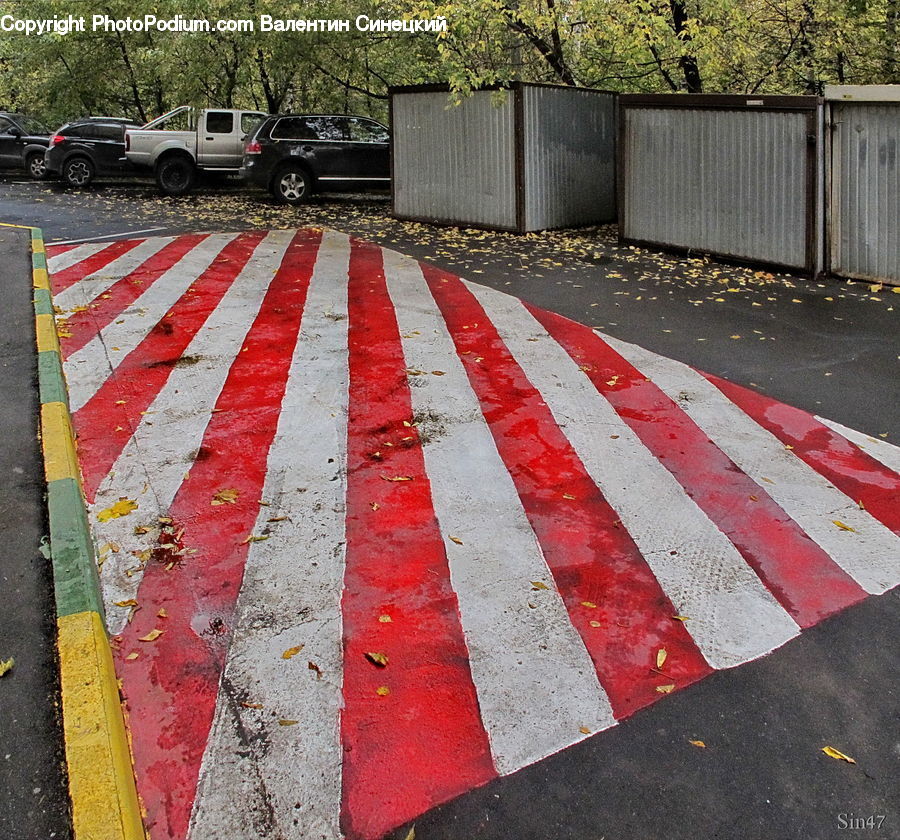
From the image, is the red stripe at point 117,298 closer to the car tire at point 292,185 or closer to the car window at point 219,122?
the car tire at point 292,185

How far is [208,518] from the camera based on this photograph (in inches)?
218

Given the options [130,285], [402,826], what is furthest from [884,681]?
[130,285]

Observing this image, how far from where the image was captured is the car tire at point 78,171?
23906mm

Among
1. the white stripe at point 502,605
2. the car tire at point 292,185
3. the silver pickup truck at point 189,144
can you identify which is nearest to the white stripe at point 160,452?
the white stripe at point 502,605

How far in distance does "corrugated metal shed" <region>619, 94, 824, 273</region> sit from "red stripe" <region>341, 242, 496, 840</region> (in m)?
7.55

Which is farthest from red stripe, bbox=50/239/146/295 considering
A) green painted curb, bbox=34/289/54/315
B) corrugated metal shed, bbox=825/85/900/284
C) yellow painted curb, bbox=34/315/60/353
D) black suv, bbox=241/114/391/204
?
corrugated metal shed, bbox=825/85/900/284

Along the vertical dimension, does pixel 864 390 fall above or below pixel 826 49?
below

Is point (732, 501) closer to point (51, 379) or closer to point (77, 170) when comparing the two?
point (51, 379)

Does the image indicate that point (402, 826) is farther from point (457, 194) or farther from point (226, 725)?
point (457, 194)

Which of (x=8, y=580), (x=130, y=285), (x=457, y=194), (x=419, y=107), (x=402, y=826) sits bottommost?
(x=402, y=826)

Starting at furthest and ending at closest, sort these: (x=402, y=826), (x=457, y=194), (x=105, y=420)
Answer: (x=457, y=194) < (x=105, y=420) < (x=402, y=826)

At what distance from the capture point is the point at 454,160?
666 inches

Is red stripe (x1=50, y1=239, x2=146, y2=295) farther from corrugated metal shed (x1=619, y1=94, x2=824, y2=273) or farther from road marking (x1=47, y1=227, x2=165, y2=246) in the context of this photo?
corrugated metal shed (x1=619, y1=94, x2=824, y2=273)

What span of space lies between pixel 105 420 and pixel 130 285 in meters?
5.41
